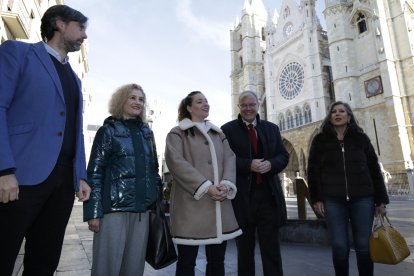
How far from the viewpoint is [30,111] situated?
5.37ft

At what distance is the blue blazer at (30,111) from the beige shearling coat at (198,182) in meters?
0.94

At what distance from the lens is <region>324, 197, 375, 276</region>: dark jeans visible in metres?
2.67

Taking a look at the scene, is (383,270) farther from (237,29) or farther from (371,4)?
(237,29)

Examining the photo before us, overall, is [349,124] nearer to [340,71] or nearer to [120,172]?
[120,172]

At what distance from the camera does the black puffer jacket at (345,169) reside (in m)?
2.79

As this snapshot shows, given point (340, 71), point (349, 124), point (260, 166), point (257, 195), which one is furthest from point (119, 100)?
point (340, 71)

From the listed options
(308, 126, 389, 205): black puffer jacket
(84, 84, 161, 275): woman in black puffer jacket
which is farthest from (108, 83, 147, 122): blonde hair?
(308, 126, 389, 205): black puffer jacket

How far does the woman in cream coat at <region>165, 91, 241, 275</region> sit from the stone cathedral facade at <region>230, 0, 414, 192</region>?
60.2ft

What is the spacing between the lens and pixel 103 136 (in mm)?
2221

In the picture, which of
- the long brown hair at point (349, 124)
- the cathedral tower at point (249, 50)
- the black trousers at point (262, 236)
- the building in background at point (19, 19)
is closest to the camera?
the black trousers at point (262, 236)

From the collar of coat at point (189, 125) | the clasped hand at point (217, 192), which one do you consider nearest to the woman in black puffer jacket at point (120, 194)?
the collar of coat at point (189, 125)

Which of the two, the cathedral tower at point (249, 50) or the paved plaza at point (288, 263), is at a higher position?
the cathedral tower at point (249, 50)

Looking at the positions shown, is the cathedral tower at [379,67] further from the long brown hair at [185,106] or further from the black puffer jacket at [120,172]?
the black puffer jacket at [120,172]

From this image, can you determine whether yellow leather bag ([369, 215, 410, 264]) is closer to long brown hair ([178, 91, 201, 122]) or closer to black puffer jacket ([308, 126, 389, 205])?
black puffer jacket ([308, 126, 389, 205])
